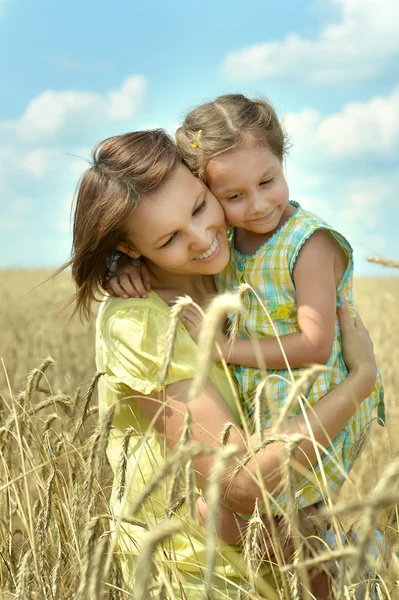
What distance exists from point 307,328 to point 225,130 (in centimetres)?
80

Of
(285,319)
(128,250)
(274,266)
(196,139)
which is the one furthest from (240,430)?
(196,139)

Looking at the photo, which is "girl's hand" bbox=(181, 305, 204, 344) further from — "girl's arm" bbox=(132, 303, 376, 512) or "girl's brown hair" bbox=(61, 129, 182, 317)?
"girl's brown hair" bbox=(61, 129, 182, 317)

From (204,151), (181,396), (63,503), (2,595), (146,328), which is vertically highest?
(204,151)

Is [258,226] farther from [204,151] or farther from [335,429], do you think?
[335,429]

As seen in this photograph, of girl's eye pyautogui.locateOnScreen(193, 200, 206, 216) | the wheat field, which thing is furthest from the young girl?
the wheat field

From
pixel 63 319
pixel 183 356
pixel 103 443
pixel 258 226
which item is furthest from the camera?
pixel 63 319

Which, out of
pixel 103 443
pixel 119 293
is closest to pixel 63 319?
pixel 119 293

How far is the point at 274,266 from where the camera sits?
2.51m

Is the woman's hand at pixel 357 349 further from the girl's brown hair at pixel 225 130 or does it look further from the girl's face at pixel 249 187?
the girl's brown hair at pixel 225 130

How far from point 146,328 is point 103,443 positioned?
80 cm

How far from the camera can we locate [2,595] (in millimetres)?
2092

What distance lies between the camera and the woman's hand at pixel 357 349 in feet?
7.73

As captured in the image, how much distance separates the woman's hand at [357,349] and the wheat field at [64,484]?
0.65 ft

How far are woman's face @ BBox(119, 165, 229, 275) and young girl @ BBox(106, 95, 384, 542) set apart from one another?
38mm
